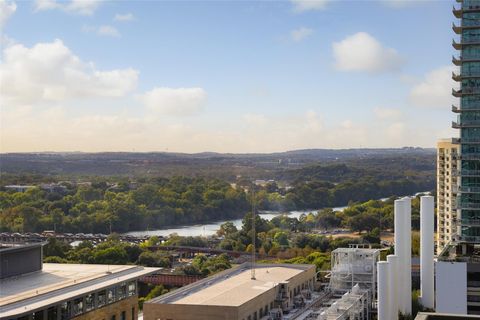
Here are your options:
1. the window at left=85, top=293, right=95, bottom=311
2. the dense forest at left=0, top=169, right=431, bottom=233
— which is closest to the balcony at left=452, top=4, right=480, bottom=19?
the window at left=85, top=293, right=95, bottom=311

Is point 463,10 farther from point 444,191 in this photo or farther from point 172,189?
point 172,189

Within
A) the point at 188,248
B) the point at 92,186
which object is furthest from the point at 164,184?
the point at 188,248

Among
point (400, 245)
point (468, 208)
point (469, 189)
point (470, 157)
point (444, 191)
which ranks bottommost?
point (400, 245)

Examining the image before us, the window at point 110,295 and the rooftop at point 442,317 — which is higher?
the rooftop at point 442,317

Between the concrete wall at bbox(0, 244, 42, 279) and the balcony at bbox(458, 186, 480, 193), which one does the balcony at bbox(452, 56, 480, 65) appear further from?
the concrete wall at bbox(0, 244, 42, 279)

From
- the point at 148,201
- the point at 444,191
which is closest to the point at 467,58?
the point at 444,191

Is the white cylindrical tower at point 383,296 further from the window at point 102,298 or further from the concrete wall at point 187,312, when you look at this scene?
the window at point 102,298

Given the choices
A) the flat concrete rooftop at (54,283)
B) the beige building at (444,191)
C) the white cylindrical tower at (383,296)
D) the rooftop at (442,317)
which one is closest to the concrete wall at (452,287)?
the white cylindrical tower at (383,296)
